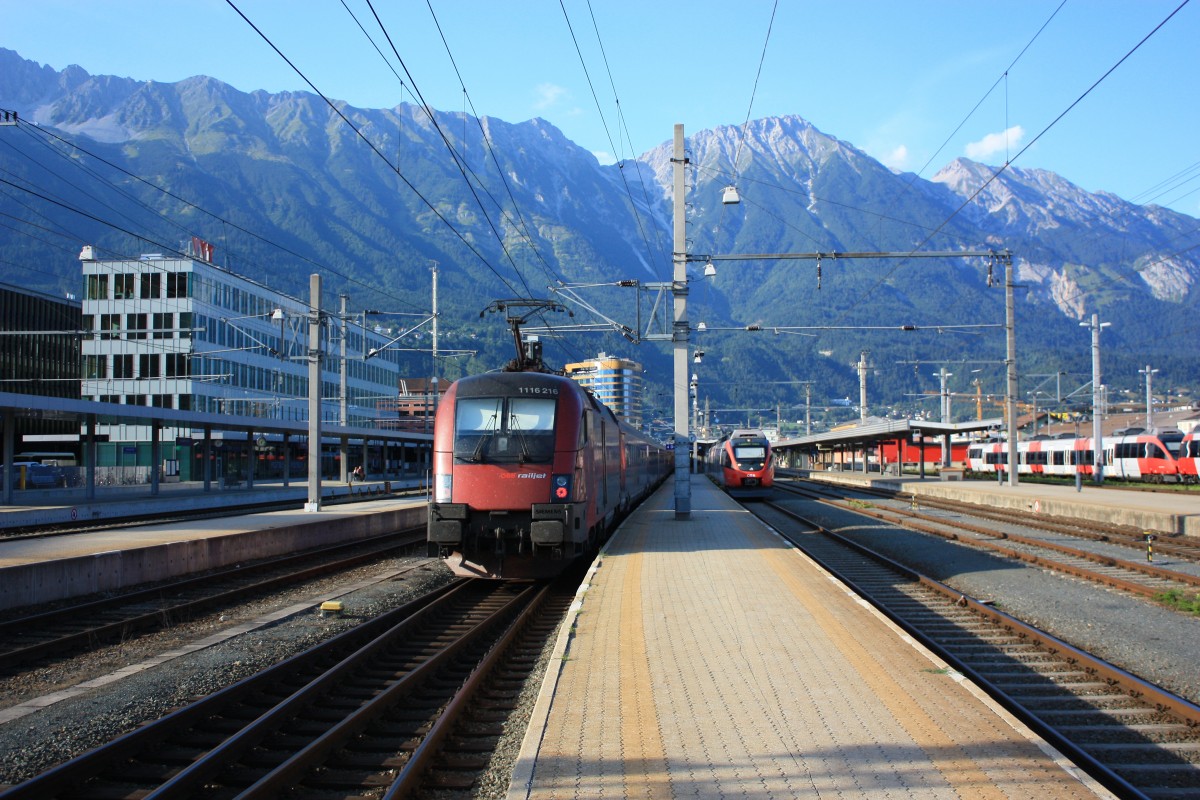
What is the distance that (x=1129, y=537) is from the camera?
21.2m

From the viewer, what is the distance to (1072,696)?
8336 millimetres

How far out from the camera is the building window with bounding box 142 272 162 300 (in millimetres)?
62750

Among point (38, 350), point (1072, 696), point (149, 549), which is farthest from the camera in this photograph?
point (38, 350)

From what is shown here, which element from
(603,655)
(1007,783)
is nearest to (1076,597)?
(603,655)

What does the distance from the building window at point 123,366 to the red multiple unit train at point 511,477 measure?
55631 millimetres

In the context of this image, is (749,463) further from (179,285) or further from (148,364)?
(148,364)

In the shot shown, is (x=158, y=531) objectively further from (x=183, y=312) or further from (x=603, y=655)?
(x=183, y=312)

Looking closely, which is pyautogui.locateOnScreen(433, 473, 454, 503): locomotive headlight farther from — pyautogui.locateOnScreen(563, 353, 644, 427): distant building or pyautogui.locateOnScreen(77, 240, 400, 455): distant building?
pyautogui.locateOnScreen(563, 353, 644, 427): distant building

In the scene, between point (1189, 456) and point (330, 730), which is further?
point (1189, 456)

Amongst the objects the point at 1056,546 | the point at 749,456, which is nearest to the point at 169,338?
the point at 749,456

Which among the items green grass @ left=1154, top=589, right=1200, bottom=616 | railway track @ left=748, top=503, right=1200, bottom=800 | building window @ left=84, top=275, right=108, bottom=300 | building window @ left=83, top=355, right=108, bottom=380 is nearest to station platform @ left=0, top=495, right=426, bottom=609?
railway track @ left=748, top=503, right=1200, bottom=800

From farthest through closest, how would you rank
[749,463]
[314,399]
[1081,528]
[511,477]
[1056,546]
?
1. [749,463]
2. [314,399]
3. [1081,528]
4. [1056,546]
5. [511,477]

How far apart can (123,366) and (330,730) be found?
6424 cm

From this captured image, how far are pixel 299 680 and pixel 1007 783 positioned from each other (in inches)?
245
